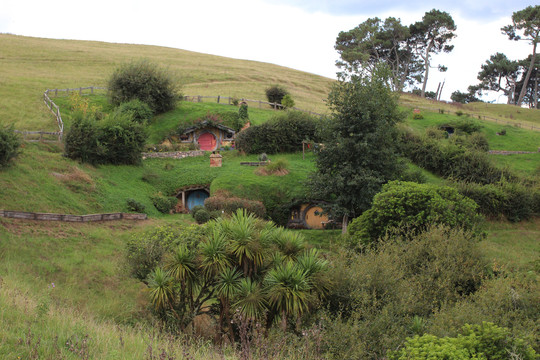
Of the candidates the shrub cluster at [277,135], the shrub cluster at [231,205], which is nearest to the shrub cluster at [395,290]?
the shrub cluster at [231,205]

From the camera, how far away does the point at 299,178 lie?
36.6m

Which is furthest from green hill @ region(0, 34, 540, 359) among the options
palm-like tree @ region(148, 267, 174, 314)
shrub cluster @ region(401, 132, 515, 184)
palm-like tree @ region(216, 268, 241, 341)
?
shrub cluster @ region(401, 132, 515, 184)

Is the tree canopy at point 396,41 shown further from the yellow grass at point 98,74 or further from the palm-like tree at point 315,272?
the palm-like tree at point 315,272

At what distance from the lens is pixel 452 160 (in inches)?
1670

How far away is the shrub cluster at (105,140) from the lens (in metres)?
33.2

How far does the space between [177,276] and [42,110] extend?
129ft

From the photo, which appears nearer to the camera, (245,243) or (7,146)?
(245,243)

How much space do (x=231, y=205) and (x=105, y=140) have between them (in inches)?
499

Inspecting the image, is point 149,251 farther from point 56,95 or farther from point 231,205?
point 56,95

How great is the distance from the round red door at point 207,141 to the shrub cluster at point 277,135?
361cm

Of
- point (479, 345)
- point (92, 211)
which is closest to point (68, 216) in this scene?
point (92, 211)

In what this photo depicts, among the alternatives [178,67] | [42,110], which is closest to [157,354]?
[42,110]

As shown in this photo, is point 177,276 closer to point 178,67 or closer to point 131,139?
point 131,139

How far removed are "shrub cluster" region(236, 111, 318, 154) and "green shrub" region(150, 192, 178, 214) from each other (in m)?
12.0
